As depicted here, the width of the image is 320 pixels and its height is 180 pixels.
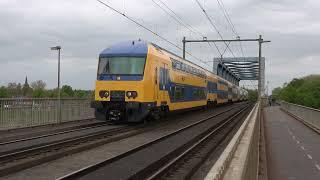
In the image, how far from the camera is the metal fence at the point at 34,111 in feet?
73.8

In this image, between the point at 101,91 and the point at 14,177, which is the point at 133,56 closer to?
the point at 101,91

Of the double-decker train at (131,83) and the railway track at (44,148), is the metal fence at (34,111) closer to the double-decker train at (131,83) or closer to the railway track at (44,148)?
the double-decker train at (131,83)

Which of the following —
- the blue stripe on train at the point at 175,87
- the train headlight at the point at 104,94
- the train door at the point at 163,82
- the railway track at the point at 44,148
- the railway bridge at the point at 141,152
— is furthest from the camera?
the blue stripe on train at the point at 175,87

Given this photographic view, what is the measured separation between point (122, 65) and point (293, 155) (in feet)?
30.8

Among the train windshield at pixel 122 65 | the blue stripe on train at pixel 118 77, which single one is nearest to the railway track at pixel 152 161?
the blue stripe on train at pixel 118 77

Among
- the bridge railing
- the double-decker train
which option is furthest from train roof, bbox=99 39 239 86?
the bridge railing

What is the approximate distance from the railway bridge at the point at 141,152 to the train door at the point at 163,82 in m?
1.38

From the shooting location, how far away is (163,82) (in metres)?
27.0

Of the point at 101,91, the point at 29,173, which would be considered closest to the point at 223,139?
the point at 101,91

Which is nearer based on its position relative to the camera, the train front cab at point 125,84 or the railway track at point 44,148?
the railway track at point 44,148

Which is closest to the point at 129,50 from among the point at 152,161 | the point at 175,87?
the point at 175,87

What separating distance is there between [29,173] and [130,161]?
9.78 feet

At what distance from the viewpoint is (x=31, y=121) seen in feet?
79.9

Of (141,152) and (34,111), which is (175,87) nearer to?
(34,111)
